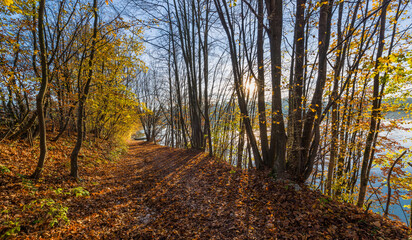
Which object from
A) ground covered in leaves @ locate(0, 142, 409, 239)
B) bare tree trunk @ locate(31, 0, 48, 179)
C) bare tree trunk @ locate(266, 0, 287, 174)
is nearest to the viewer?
ground covered in leaves @ locate(0, 142, 409, 239)

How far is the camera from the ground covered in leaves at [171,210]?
3.16 metres

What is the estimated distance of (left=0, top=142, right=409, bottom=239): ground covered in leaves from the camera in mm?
3156

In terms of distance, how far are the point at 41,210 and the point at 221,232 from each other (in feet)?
13.2

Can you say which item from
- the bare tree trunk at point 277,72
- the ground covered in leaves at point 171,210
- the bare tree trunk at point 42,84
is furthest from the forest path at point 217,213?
the bare tree trunk at point 42,84

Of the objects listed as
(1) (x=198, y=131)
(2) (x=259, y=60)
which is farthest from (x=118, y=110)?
(2) (x=259, y=60)

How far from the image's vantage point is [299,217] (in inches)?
140

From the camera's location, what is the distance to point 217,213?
4.17 m

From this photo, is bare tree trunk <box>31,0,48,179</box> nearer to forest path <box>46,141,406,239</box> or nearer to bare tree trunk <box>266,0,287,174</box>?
forest path <box>46,141,406,239</box>

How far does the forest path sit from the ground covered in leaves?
16mm

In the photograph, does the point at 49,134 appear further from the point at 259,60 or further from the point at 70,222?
the point at 259,60

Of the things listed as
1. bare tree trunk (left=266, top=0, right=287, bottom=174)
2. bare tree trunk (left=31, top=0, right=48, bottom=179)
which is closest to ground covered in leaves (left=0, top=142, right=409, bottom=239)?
bare tree trunk (left=31, top=0, right=48, bottom=179)

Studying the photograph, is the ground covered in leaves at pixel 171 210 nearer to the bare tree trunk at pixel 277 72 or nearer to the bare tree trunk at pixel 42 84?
the bare tree trunk at pixel 42 84

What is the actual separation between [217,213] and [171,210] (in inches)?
53.0

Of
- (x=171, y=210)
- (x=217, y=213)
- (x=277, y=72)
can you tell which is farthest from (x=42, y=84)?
(x=277, y=72)
